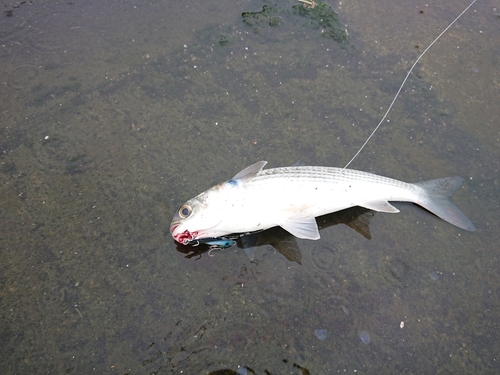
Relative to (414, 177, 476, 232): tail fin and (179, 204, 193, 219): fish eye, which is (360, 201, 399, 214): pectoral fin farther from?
(179, 204, 193, 219): fish eye

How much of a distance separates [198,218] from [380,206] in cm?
161

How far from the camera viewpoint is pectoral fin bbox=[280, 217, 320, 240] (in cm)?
342

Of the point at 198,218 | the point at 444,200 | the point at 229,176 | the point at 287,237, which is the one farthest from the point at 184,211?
the point at 444,200

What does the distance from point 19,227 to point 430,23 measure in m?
5.31

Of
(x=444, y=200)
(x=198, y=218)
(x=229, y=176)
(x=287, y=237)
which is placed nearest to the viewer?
(x=198, y=218)

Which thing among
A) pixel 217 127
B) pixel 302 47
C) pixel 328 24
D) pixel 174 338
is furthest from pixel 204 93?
pixel 174 338

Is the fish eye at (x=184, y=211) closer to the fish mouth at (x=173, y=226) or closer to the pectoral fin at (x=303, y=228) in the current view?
the fish mouth at (x=173, y=226)

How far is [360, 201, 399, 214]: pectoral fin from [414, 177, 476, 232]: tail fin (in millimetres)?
332

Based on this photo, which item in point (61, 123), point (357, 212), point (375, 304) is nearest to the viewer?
point (375, 304)

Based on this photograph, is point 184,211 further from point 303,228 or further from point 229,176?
point 303,228

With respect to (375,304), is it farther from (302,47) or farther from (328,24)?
(328,24)

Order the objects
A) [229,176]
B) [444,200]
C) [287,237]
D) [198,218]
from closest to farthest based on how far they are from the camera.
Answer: [198,218] < [287,237] < [444,200] < [229,176]

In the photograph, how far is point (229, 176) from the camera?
400 cm

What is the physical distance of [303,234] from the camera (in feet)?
11.2
